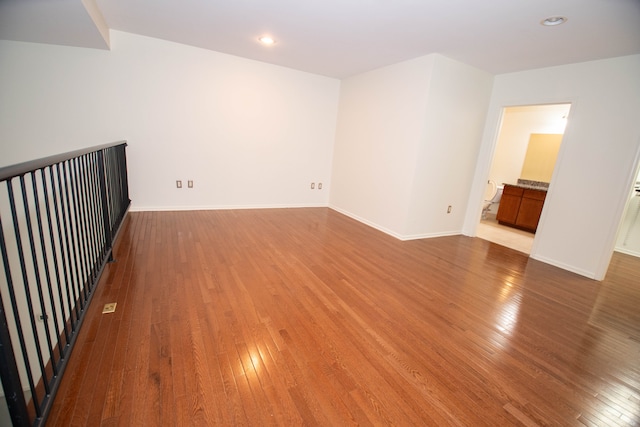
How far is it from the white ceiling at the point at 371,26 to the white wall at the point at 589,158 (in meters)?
0.22

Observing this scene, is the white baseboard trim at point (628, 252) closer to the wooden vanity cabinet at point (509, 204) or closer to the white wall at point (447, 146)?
the wooden vanity cabinet at point (509, 204)

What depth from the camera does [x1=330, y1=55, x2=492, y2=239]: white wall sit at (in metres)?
3.72

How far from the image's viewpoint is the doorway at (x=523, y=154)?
211 inches

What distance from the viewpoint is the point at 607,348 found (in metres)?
A: 2.03

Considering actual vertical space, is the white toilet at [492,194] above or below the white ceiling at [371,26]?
below

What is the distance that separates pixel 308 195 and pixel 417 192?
2.35m

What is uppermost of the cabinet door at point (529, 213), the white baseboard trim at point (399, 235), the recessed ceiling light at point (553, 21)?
the recessed ceiling light at point (553, 21)

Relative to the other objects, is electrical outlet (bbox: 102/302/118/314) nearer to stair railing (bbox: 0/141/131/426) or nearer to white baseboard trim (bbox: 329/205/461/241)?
stair railing (bbox: 0/141/131/426)

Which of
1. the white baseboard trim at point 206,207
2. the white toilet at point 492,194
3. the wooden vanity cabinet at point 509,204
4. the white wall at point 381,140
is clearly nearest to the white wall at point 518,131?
the white toilet at point 492,194

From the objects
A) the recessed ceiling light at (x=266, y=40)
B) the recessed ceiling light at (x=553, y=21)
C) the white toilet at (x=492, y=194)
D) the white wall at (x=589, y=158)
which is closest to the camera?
the recessed ceiling light at (x=553, y=21)

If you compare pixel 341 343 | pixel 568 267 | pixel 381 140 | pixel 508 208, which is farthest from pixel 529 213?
pixel 341 343

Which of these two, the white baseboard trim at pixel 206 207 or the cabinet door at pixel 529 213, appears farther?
the cabinet door at pixel 529 213

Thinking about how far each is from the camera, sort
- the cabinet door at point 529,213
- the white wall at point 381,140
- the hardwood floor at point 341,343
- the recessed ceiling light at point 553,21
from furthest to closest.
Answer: the cabinet door at point 529,213
the white wall at point 381,140
the recessed ceiling light at point 553,21
the hardwood floor at point 341,343

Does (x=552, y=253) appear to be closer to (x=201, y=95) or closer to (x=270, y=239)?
(x=270, y=239)
